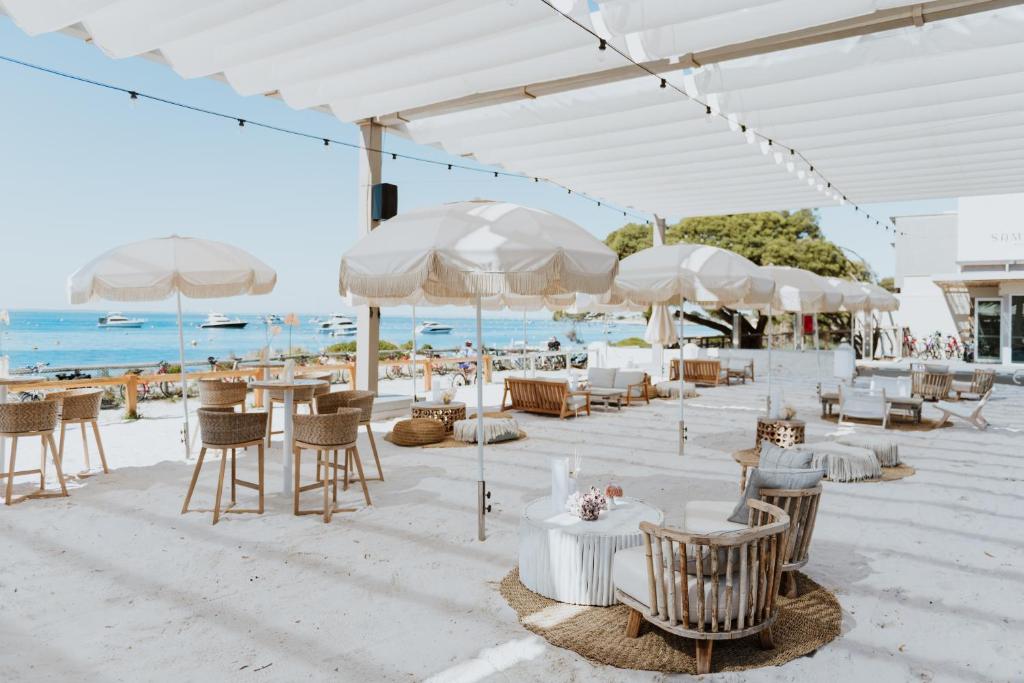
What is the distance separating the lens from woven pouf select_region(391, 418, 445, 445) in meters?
7.89

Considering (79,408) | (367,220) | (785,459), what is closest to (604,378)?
(367,220)

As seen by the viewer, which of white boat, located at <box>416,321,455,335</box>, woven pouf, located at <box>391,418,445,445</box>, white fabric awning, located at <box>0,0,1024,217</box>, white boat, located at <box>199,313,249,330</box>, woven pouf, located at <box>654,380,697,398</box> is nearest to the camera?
white fabric awning, located at <box>0,0,1024,217</box>

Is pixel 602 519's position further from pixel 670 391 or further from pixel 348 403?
pixel 670 391

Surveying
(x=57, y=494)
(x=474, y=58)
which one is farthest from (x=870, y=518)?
(x=57, y=494)

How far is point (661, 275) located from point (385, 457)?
11.9ft

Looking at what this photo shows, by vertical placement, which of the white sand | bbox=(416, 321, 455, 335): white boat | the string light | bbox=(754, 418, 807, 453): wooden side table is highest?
the string light

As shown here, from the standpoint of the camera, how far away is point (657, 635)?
10.0ft

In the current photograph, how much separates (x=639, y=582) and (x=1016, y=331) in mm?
22928

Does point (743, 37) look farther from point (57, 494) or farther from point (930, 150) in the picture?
point (57, 494)

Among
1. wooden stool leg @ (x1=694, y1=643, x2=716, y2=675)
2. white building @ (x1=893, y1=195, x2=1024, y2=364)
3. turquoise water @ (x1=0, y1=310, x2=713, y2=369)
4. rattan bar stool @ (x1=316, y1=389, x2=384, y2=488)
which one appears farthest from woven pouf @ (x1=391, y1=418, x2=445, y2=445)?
turquoise water @ (x1=0, y1=310, x2=713, y2=369)

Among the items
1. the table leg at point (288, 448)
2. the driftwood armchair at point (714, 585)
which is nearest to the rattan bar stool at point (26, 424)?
the table leg at point (288, 448)

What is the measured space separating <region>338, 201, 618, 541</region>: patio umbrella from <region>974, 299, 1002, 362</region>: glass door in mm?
22091

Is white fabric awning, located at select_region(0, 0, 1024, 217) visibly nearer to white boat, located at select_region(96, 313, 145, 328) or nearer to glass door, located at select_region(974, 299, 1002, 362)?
glass door, located at select_region(974, 299, 1002, 362)

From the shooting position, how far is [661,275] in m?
6.74
